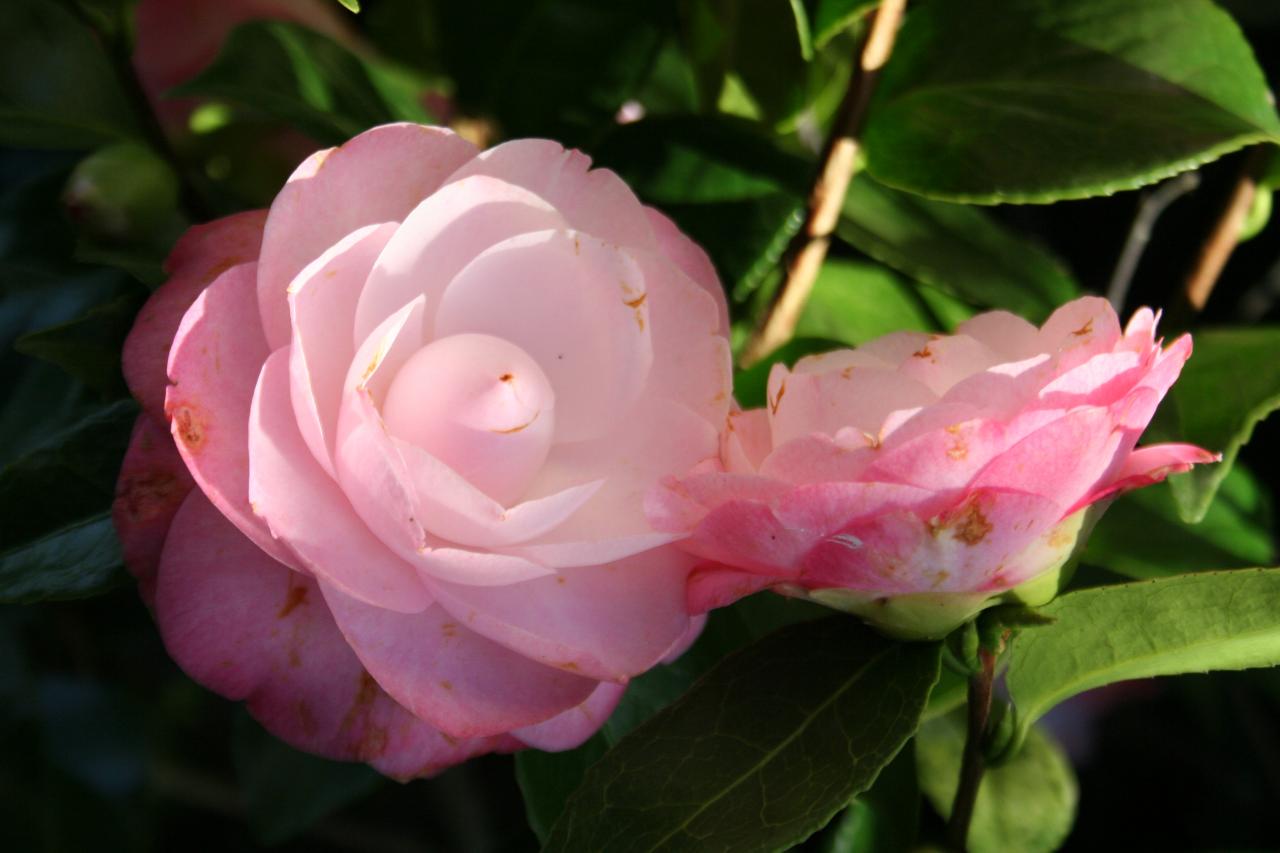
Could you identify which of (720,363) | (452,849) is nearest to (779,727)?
(720,363)

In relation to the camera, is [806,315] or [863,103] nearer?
[863,103]

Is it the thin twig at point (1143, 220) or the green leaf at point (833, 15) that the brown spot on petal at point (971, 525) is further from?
the thin twig at point (1143, 220)

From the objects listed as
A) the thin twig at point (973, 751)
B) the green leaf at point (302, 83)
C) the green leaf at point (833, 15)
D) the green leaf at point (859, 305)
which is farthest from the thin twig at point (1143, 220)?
the green leaf at point (302, 83)

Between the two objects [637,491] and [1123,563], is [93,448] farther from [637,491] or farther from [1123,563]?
[1123,563]

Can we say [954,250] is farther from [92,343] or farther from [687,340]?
[92,343]

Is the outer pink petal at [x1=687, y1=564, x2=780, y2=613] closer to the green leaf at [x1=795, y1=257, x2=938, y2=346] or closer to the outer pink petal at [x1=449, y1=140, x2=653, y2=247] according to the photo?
the outer pink petal at [x1=449, y1=140, x2=653, y2=247]

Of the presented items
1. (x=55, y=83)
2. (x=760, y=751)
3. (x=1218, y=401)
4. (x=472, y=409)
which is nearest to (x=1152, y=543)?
(x=1218, y=401)
